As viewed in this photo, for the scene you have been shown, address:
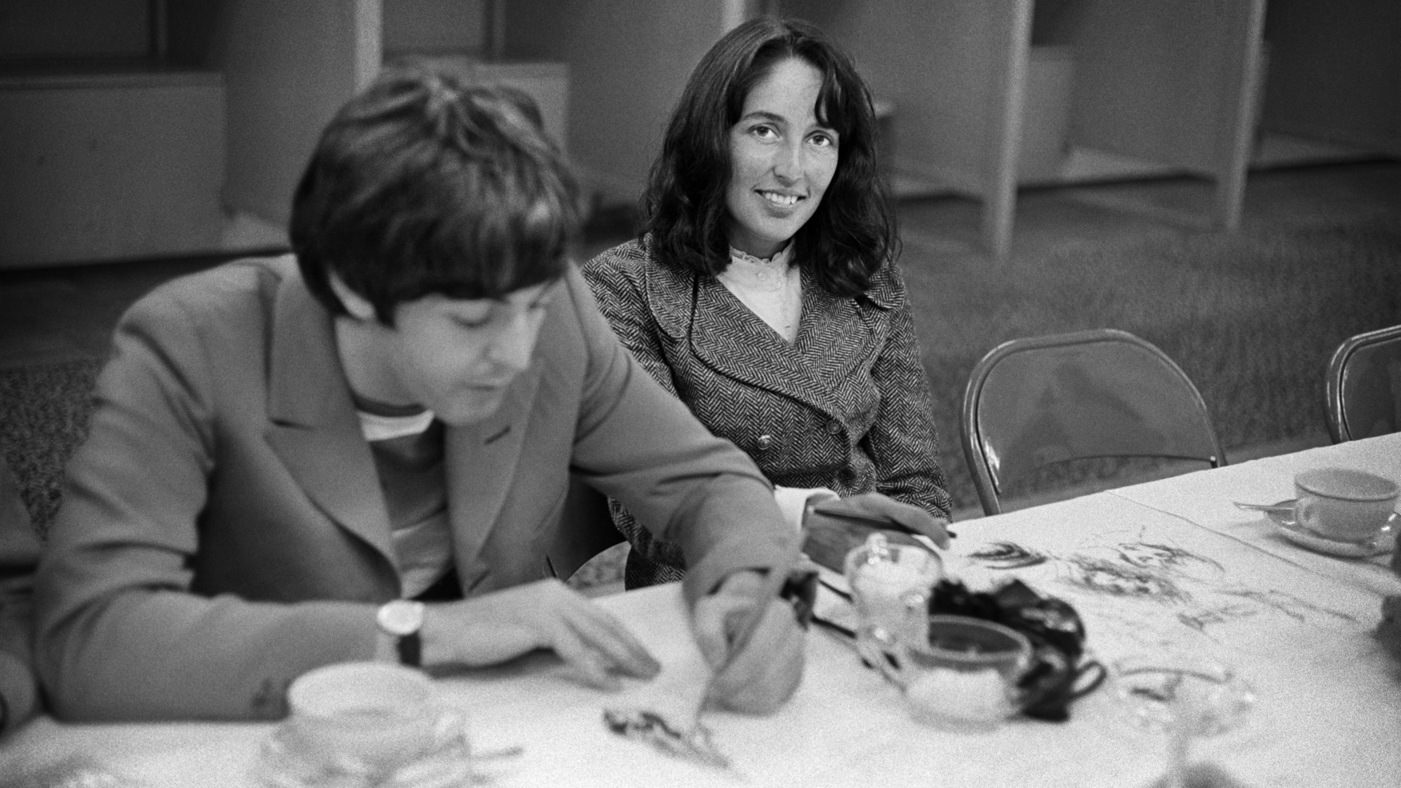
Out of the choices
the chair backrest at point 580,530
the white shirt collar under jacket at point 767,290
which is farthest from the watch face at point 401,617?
the white shirt collar under jacket at point 767,290

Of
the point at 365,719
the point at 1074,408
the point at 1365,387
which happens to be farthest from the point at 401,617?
the point at 1365,387

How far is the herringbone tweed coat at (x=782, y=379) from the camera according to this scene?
197 cm

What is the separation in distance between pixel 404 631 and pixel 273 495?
19 cm

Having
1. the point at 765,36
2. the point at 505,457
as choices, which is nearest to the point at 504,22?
the point at 765,36

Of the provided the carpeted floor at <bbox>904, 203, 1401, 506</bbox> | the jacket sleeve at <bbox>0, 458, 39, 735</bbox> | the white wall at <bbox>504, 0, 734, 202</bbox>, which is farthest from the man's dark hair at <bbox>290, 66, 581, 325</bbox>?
the white wall at <bbox>504, 0, 734, 202</bbox>

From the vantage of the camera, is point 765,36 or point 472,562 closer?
point 472,562

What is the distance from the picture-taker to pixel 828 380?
1996 mm

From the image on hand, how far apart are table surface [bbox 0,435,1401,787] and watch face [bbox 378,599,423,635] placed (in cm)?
5

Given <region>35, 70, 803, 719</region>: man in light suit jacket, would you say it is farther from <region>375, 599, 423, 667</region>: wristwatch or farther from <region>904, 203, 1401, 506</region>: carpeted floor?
<region>904, 203, 1401, 506</region>: carpeted floor

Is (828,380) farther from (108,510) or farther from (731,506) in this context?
(108,510)

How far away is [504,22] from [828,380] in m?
3.53

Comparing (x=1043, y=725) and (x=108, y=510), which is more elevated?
(x=108, y=510)

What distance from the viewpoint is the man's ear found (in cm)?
125

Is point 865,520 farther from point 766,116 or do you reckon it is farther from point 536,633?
point 766,116
